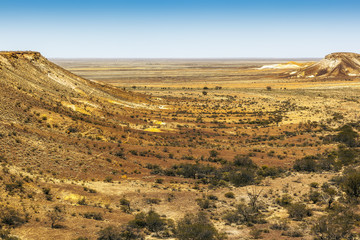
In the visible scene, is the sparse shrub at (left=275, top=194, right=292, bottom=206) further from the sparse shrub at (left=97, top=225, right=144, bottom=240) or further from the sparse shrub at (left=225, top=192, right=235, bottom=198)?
the sparse shrub at (left=97, top=225, right=144, bottom=240)

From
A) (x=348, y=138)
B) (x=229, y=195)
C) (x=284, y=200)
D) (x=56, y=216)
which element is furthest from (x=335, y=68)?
(x=56, y=216)

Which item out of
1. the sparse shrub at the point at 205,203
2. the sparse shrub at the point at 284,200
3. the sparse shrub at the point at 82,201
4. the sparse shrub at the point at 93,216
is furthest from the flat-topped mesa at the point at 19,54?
the sparse shrub at the point at 284,200

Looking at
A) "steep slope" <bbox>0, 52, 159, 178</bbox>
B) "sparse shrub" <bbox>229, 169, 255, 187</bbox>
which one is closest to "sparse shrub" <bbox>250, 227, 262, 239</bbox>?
"sparse shrub" <bbox>229, 169, 255, 187</bbox>

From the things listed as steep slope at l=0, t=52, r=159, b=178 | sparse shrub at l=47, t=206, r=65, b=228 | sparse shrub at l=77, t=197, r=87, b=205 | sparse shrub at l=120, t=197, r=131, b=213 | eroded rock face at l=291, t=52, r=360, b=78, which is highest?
eroded rock face at l=291, t=52, r=360, b=78

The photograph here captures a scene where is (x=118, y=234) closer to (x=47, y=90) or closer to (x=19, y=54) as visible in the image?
(x=47, y=90)

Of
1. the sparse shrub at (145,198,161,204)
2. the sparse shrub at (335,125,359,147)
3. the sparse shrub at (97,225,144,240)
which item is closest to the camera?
the sparse shrub at (97,225,144,240)

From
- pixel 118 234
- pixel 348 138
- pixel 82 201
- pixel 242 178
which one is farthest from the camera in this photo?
pixel 348 138

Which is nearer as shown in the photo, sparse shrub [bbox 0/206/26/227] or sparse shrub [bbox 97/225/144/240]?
sparse shrub [bbox 97/225/144/240]
